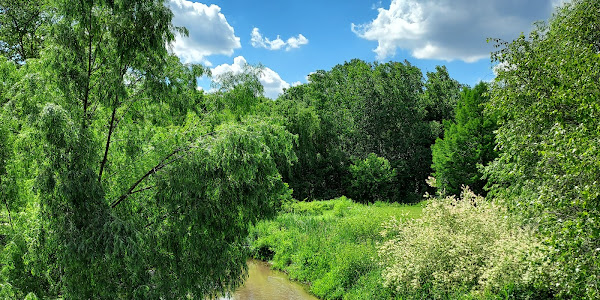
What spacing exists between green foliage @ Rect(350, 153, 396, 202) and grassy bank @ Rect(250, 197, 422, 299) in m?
10.8

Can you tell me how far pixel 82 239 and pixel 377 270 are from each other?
9.51m

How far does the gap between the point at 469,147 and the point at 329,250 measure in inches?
650

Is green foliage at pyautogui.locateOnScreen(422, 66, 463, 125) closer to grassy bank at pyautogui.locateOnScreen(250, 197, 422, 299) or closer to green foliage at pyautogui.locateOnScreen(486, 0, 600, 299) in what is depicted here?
grassy bank at pyautogui.locateOnScreen(250, 197, 422, 299)

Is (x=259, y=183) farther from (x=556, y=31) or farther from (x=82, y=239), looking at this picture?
(x=556, y=31)

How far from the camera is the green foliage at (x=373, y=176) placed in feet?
Answer: 105

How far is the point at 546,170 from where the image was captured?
7.18 meters

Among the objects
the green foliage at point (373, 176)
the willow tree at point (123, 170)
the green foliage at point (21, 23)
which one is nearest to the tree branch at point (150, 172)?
the willow tree at point (123, 170)

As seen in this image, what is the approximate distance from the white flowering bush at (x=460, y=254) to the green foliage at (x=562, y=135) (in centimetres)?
96

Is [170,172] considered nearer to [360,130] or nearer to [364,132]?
[360,130]

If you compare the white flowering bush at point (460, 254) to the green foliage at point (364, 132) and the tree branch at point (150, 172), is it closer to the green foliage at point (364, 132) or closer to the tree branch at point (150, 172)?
the tree branch at point (150, 172)

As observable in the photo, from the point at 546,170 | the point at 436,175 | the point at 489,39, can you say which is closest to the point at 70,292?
the point at 546,170

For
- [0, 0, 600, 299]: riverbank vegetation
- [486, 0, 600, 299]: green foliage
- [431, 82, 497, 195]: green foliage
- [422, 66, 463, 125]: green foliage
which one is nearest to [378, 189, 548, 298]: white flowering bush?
[0, 0, 600, 299]: riverbank vegetation

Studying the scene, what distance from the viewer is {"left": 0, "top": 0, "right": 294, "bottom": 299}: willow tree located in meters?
4.68

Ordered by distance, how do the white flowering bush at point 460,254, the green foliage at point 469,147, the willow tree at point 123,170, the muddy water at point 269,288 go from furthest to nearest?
1. the green foliage at point 469,147
2. the muddy water at point 269,288
3. the white flowering bush at point 460,254
4. the willow tree at point 123,170
